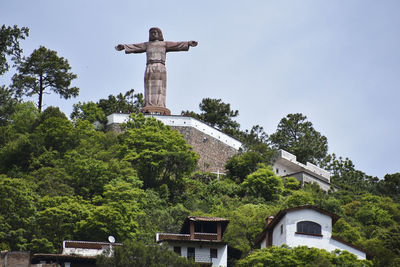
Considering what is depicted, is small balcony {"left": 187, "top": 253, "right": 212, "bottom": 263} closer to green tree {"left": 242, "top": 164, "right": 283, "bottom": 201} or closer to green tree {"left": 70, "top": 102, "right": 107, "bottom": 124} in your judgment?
green tree {"left": 242, "top": 164, "right": 283, "bottom": 201}

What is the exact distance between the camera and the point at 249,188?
6662 cm

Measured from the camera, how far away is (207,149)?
74.8m

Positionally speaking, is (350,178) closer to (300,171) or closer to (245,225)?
(300,171)

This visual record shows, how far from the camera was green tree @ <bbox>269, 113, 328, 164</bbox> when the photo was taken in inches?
3364

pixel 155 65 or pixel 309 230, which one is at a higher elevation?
pixel 155 65

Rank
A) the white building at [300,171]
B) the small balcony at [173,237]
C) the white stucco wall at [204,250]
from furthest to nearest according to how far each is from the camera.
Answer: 1. the white building at [300,171]
2. the small balcony at [173,237]
3. the white stucco wall at [204,250]

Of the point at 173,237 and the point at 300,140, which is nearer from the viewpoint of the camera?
the point at 173,237

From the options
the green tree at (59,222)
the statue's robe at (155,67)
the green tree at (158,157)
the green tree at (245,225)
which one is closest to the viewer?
the green tree at (59,222)

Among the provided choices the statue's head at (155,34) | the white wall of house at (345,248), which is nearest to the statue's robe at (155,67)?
the statue's head at (155,34)

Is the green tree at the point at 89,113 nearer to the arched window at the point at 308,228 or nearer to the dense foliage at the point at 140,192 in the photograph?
the dense foliage at the point at 140,192

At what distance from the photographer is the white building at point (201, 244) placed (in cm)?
4759

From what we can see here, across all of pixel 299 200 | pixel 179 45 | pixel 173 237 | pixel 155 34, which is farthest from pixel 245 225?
pixel 155 34

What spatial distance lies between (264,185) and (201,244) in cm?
1940

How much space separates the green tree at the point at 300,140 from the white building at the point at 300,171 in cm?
428
